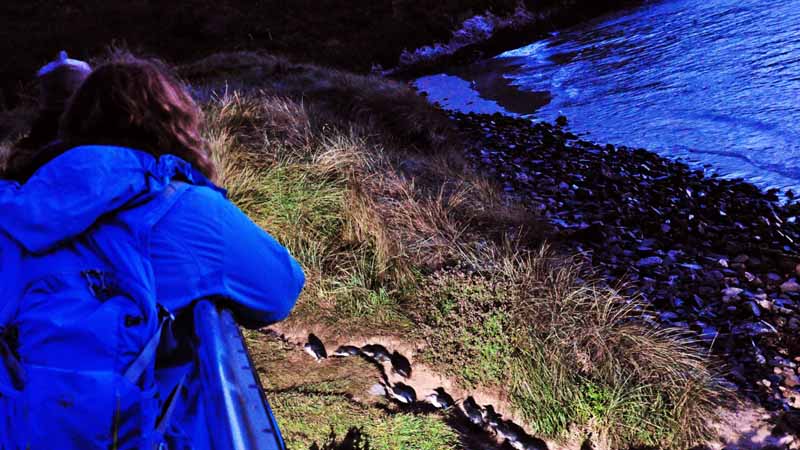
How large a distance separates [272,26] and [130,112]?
2097 cm

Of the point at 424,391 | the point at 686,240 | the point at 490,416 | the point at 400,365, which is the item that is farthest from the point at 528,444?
the point at 686,240

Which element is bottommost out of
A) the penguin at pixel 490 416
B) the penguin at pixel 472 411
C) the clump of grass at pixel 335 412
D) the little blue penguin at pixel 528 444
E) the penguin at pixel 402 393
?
the little blue penguin at pixel 528 444

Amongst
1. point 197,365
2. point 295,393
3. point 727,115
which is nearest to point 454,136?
point 727,115

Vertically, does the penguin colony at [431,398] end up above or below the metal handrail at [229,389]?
below

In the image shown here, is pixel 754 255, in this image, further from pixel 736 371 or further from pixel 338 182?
pixel 338 182

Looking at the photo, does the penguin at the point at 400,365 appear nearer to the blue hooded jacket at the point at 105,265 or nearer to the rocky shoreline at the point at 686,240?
the rocky shoreline at the point at 686,240

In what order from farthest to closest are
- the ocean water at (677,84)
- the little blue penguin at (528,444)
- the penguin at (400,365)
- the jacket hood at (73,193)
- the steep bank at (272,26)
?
the steep bank at (272,26), the ocean water at (677,84), the penguin at (400,365), the little blue penguin at (528,444), the jacket hood at (73,193)

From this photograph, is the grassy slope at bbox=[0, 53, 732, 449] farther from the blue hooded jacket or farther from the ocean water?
the ocean water

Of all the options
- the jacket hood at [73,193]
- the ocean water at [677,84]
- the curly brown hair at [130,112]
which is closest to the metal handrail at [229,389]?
the jacket hood at [73,193]

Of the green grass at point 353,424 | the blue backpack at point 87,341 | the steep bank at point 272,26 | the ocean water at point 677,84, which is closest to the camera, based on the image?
the blue backpack at point 87,341

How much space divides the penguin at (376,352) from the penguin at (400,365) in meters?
A: 0.04

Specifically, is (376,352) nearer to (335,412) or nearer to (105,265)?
(335,412)

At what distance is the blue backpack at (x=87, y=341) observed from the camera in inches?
48.8

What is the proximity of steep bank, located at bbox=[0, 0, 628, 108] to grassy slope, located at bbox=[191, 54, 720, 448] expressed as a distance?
45.6 feet
